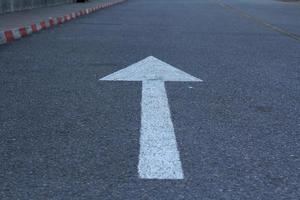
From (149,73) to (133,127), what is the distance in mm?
2803

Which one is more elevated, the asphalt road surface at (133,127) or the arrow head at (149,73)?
the asphalt road surface at (133,127)

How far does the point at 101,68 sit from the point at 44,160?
4.33 m

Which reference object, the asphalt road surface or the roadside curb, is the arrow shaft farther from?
the roadside curb

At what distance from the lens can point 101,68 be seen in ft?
28.1

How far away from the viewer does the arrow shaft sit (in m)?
4.09

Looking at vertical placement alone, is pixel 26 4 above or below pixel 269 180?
below

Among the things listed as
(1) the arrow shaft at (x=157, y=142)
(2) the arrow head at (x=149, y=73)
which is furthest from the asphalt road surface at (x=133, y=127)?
(2) the arrow head at (x=149, y=73)

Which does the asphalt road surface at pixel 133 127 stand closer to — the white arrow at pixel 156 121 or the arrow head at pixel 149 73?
the white arrow at pixel 156 121

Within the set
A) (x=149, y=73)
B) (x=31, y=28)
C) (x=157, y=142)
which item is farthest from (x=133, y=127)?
(x=31, y=28)

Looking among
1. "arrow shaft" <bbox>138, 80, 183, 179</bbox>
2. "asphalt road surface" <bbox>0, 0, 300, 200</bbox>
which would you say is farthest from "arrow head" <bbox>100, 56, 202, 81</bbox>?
"arrow shaft" <bbox>138, 80, 183, 179</bbox>

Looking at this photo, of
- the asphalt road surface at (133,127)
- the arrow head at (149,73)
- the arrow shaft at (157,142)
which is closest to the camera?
the asphalt road surface at (133,127)

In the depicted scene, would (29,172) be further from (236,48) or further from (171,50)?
(236,48)

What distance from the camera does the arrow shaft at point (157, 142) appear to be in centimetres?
409

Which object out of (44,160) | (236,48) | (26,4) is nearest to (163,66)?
(236,48)
